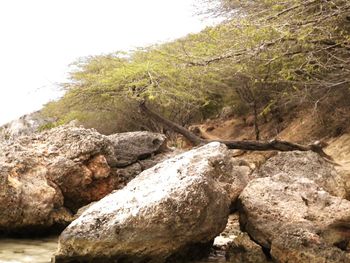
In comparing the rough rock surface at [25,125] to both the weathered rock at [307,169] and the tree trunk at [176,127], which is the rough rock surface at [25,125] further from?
the weathered rock at [307,169]

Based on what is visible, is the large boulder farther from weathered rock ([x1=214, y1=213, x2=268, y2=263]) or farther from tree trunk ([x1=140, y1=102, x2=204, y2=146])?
weathered rock ([x1=214, y1=213, x2=268, y2=263])

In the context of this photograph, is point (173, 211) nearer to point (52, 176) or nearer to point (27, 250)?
point (27, 250)

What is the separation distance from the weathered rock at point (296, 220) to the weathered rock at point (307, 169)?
2472 mm

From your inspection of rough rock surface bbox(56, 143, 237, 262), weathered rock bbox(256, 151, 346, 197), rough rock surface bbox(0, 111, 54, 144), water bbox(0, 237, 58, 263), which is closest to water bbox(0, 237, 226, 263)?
water bbox(0, 237, 58, 263)

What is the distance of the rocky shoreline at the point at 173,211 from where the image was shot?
18.8ft

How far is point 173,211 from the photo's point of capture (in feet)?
18.9

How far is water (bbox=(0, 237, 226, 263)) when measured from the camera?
6.24m

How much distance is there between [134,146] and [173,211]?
21.9 ft

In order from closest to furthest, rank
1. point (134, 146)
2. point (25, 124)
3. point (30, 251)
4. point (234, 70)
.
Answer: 1. point (30, 251)
2. point (134, 146)
3. point (234, 70)
4. point (25, 124)

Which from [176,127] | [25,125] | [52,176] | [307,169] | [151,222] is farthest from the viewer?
[25,125]

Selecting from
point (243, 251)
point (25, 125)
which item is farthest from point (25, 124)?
point (243, 251)

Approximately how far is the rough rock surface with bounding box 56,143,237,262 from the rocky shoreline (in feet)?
0.04

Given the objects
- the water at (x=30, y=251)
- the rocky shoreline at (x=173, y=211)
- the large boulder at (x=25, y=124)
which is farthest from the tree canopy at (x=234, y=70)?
the large boulder at (x=25, y=124)

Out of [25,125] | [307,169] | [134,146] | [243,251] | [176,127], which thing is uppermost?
[134,146]
